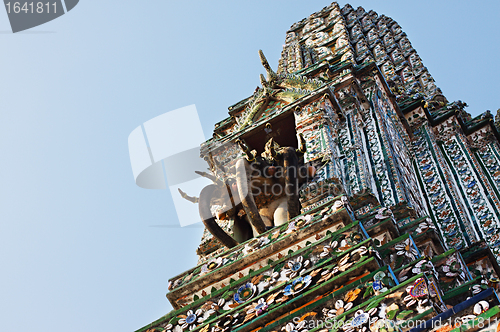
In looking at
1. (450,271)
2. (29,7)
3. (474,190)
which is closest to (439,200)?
(474,190)

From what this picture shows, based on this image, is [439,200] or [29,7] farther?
[29,7]

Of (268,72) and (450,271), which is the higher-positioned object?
(268,72)

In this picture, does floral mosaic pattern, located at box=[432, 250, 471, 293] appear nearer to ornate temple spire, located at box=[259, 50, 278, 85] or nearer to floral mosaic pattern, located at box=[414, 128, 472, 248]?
floral mosaic pattern, located at box=[414, 128, 472, 248]

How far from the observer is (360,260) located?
426 centimetres

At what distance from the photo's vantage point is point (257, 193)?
6.84 m

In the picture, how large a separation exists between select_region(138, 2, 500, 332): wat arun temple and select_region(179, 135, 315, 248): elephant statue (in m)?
0.02

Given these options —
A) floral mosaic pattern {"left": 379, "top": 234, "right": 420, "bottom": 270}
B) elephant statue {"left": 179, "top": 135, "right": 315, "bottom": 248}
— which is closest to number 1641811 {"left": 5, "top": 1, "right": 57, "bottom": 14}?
elephant statue {"left": 179, "top": 135, "right": 315, "bottom": 248}

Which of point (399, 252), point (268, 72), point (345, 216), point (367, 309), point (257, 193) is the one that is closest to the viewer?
point (367, 309)

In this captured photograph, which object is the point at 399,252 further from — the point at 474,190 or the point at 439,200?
the point at 474,190

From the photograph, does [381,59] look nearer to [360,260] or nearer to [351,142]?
[351,142]

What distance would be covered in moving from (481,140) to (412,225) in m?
6.42

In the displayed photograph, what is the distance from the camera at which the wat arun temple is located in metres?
3.98

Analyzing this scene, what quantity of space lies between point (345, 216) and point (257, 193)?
1.94 m

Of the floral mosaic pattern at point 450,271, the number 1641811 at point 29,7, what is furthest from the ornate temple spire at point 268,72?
the floral mosaic pattern at point 450,271
